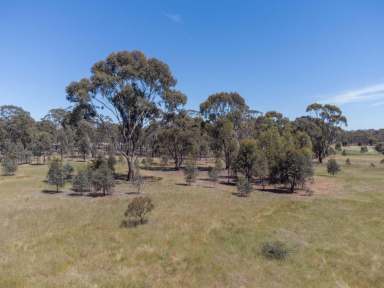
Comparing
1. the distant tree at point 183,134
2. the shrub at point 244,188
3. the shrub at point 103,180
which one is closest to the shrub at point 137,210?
the shrub at point 103,180

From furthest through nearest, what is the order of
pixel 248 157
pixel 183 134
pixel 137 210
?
pixel 183 134 < pixel 248 157 < pixel 137 210

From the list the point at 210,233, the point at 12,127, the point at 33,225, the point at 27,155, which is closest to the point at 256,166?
the point at 210,233

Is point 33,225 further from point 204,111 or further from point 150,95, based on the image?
point 204,111

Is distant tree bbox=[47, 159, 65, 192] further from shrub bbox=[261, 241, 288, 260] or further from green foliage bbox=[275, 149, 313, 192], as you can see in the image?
green foliage bbox=[275, 149, 313, 192]

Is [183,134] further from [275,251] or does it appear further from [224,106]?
[275,251]

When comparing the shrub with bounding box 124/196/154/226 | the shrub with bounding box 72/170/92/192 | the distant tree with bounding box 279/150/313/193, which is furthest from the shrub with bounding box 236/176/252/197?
the shrub with bounding box 72/170/92/192

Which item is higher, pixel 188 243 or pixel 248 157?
pixel 248 157

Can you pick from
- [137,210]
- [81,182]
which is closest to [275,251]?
[137,210]
